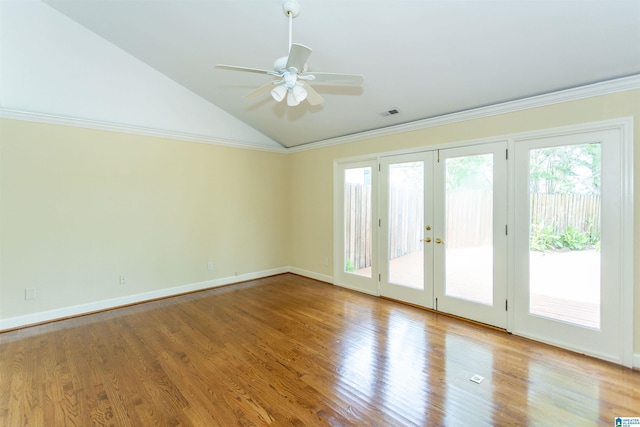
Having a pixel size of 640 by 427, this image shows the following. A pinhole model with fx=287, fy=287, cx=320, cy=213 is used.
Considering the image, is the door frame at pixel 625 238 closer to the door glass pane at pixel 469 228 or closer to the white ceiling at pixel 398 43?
the white ceiling at pixel 398 43

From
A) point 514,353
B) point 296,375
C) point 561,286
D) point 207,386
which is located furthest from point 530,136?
point 207,386

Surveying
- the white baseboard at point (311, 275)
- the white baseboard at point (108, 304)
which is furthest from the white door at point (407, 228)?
the white baseboard at point (108, 304)

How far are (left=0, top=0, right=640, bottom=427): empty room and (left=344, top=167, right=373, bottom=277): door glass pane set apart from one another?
0.14 ft

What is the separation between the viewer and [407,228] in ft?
13.7

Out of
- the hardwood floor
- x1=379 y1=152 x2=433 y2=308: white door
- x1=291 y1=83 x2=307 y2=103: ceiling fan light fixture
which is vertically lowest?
the hardwood floor

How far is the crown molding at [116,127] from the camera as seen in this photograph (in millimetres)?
3400

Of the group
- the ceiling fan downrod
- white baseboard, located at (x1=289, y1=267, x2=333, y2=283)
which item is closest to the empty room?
the ceiling fan downrod

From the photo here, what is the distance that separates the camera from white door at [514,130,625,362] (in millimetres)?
2631

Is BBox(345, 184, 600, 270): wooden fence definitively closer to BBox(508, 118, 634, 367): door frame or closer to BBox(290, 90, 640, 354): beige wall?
BBox(508, 118, 634, 367): door frame

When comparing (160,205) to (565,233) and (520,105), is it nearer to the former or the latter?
(520,105)

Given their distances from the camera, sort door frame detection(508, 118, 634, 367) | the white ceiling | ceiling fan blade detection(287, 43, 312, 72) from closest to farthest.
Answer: ceiling fan blade detection(287, 43, 312, 72), the white ceiling, door frame detection(508, 118, 634, 367)

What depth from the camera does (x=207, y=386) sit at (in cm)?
232

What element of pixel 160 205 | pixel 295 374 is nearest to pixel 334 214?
pixel 160 205

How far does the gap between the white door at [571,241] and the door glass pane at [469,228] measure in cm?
31
